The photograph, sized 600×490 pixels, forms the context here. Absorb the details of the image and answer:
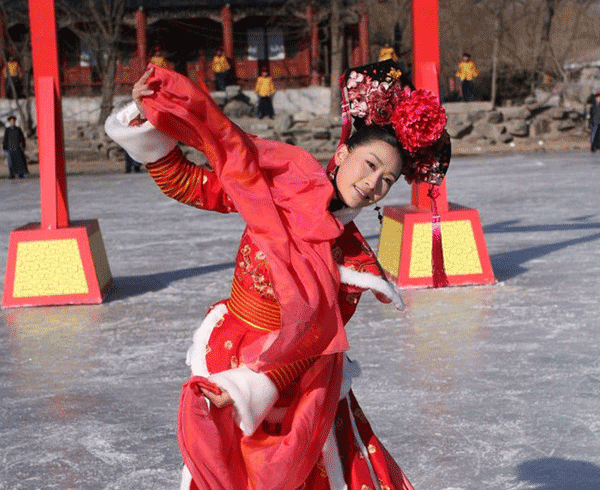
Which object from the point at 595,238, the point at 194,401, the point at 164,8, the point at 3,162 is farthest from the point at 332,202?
the point at 164,8

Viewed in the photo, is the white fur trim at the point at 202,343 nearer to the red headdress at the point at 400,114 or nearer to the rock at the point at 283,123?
the red headdress at the point at 400,114

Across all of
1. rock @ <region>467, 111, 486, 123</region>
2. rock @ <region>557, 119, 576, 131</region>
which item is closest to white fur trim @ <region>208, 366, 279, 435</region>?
rock @ <region>467, 111, 486, 123</region>

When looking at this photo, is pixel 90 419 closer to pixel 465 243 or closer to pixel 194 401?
pixel 194 401

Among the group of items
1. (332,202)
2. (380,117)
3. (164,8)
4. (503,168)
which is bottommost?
(503,168)

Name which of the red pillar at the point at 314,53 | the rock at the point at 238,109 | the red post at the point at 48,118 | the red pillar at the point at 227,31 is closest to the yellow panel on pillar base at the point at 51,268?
the red post at the point at 48,118

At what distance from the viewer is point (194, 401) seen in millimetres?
2178

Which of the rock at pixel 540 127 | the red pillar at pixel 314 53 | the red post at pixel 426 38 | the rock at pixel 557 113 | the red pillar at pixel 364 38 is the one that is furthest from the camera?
the red pillar at pixel 364 38

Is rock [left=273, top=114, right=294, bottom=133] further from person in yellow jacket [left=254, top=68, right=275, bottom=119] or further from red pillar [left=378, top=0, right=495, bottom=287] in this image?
red pillar [left=378, top=0, right=495, bottom=287]

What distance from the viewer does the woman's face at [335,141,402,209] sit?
2334 mm

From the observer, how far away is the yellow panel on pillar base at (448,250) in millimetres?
6648

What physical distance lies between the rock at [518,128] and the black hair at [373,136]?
21191 millimetres

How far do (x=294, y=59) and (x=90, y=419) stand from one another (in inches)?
1045

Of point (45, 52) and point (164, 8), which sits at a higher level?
point (164, 8)

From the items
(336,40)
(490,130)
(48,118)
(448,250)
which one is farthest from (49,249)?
(336,40)
